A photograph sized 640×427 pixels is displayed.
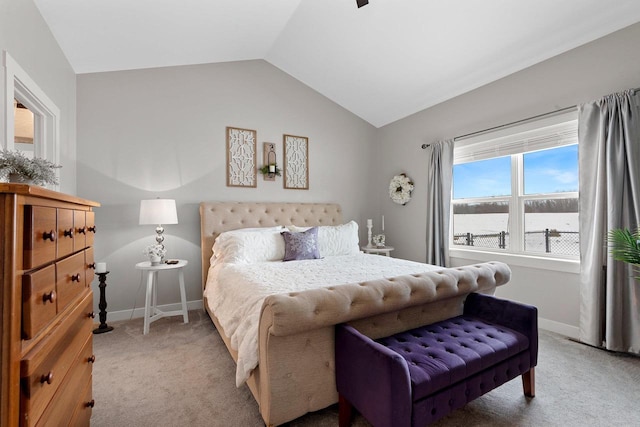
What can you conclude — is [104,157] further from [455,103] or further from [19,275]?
[455,103]

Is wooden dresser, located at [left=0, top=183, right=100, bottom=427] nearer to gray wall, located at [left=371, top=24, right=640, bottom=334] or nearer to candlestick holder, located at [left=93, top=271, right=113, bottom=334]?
candlestick holder, located at [left=93, top=271, right=113, bottom=334]

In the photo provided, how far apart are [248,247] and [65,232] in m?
1.97

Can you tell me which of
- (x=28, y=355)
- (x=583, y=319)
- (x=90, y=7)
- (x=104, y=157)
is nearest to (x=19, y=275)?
(x=28, y=355)

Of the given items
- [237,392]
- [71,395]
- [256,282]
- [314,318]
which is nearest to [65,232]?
[71,395]

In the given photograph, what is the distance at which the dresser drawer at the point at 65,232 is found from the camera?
1042 millimetres

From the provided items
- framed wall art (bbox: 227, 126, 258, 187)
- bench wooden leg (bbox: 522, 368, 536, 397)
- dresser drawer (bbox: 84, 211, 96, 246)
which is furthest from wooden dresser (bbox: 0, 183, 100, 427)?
framed wall art (bbox: 227, 126, 258, 187)

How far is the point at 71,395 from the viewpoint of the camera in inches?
45.3

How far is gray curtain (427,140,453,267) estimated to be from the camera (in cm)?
372

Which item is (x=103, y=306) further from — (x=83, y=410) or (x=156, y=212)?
(x=83, y=410)

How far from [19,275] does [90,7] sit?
251 centimetres

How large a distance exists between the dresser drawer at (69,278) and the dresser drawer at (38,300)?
57mm

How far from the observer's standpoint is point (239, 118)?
382 cm

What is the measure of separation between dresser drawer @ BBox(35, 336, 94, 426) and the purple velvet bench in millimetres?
1143

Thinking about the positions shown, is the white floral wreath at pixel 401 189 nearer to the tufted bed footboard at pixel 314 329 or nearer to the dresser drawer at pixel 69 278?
the tufted bed footboard at pixel 314 329
